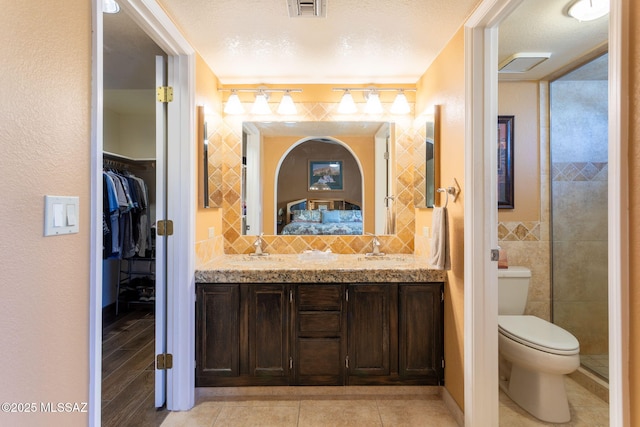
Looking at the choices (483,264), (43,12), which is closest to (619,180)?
(483,264)

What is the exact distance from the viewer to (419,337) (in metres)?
2.08

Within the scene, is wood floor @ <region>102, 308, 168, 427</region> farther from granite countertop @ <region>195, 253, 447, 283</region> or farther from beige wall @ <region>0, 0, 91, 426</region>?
beige wall @ <region>0, 0, 91, 426</region>

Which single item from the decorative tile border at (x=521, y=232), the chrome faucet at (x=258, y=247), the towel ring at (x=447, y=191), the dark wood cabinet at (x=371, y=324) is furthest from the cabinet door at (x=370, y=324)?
the decorative tile border at (x=521, y=232)

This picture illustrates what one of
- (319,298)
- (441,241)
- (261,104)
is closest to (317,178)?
(261,104)

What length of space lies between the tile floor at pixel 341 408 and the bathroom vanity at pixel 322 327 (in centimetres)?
9

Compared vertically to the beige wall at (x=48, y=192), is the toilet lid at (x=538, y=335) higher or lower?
lower

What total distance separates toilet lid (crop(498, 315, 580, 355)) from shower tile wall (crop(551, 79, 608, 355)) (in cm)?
55

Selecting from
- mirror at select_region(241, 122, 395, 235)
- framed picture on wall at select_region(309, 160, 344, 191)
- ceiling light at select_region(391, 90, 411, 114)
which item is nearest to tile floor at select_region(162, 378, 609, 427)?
mirror at select_region(241, 122, 395, 235)

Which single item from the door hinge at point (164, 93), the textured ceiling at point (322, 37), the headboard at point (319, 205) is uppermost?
the textured ceiling at point (322, 37)

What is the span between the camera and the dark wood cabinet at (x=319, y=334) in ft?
6.79

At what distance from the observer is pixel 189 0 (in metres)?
1.63

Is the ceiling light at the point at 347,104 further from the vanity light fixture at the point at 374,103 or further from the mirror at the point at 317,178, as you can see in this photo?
the mirror at the point at 317,178

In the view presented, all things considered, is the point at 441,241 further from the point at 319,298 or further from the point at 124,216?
the point at 124,216

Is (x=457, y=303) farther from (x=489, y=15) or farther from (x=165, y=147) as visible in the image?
(x=165, y=147)
